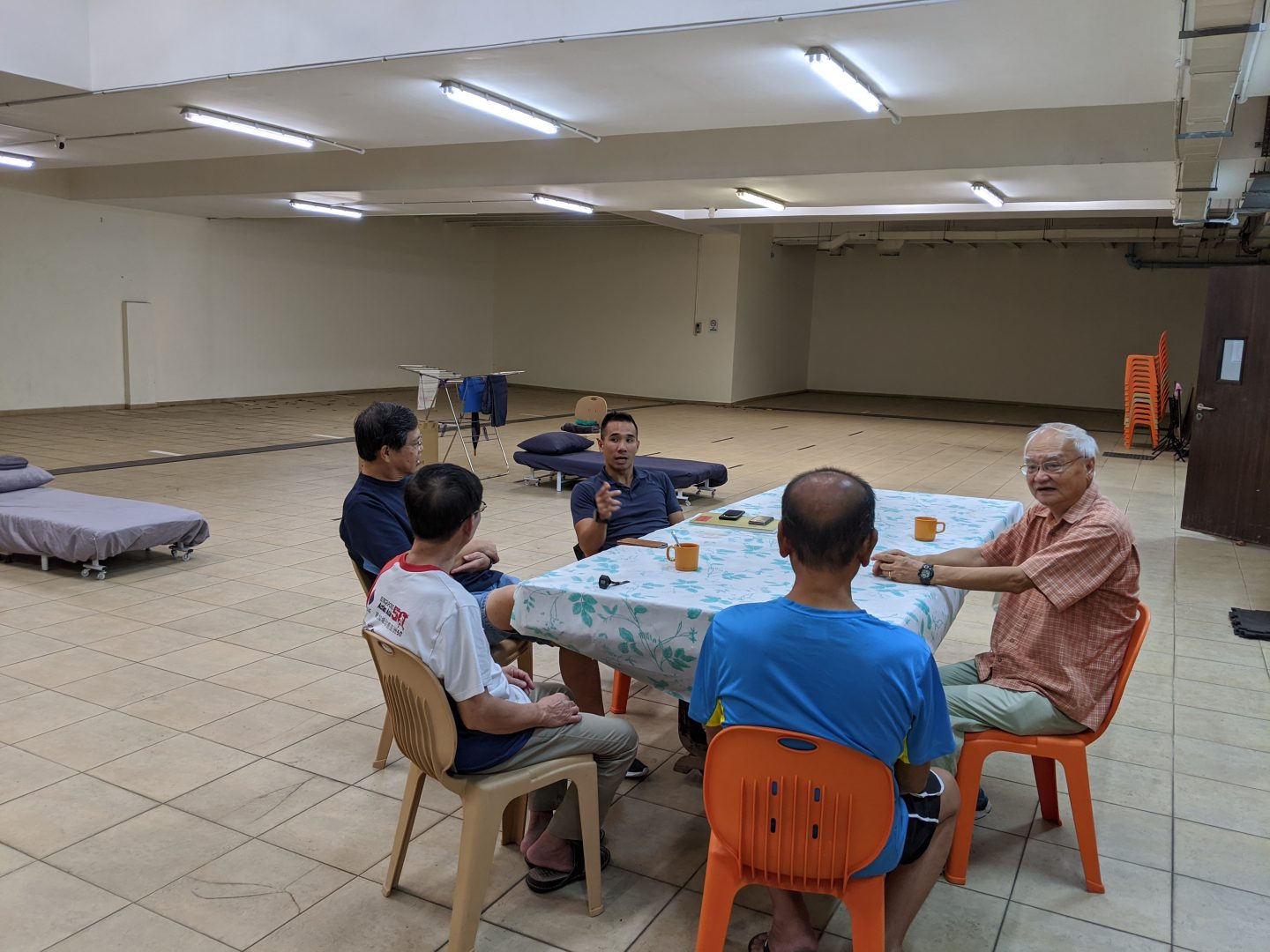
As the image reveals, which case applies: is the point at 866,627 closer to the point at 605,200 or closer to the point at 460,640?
the point at 460,640

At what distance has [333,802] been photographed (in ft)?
9.25

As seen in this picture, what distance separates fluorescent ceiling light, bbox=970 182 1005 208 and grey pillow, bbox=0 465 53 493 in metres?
8.09

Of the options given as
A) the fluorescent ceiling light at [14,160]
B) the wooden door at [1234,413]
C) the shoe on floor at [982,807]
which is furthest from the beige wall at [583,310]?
the shoe on floor at [982,807]

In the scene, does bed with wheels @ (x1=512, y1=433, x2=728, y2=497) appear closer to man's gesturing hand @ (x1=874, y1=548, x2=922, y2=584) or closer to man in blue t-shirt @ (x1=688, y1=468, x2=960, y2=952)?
man's gesturing hand @ (x1=874, y1=548, x2=922, y2=584)

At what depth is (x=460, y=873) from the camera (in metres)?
2.05

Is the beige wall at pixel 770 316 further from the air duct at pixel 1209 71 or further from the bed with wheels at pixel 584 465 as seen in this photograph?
the air duct at pixel 1209 71

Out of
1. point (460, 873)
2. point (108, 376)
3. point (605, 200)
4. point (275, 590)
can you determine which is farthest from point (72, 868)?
point (108, 376)

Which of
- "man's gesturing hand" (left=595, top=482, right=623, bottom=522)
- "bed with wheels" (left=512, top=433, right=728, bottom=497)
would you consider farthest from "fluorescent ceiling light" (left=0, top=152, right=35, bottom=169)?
"man's gesturing hand" (left=595, top=482, right=623, bottom=522)

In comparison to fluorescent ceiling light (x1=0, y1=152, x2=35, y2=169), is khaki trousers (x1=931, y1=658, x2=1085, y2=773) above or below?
below

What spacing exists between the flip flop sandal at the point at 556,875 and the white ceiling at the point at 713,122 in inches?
173

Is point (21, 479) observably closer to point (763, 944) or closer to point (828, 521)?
point (763, 944)

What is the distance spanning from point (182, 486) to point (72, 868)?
19.6 feet

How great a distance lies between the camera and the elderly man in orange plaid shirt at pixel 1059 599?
7.85ft

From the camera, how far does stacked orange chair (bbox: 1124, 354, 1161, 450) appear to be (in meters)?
12.4
